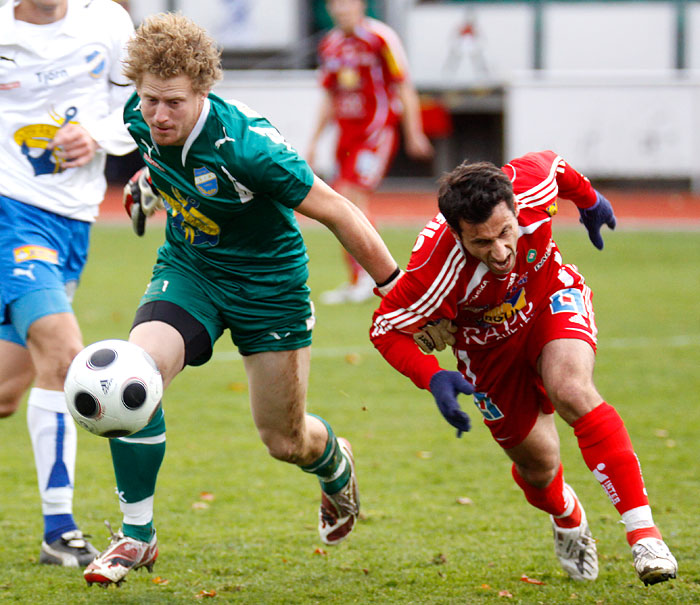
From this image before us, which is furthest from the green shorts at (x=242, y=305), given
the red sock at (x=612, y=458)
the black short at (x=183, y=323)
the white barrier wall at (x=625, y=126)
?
the white barrier wall at (x=625, y=126)

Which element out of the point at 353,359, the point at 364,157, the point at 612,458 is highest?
the point at 612,458

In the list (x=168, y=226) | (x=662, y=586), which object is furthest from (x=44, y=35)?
(x=662, y=586)

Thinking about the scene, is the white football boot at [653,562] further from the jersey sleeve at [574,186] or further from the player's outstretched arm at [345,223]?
the jersey sleeve at [574,186]

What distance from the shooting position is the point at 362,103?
11.2 m

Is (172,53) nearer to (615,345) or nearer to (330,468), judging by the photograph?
(330,468)

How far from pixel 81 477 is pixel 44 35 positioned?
223cm

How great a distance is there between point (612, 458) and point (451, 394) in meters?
0.59

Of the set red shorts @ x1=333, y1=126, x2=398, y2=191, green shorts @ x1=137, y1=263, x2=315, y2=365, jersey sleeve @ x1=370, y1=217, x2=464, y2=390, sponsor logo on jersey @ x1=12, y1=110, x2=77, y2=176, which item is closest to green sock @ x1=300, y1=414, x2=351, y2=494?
green shorts @ x1=137, y1=263, x2=315, y2=365

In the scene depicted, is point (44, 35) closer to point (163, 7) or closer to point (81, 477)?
point (81, 477)

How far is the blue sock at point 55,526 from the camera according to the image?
4379 mm

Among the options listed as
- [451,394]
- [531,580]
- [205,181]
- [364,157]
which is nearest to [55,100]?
[205,181]

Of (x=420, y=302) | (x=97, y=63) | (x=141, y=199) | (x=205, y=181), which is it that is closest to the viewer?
(x=420, y=302)

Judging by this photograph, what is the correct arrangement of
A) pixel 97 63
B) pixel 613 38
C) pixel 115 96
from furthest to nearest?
pixel 613 38 < pixel 115 96 < pixel 97 63

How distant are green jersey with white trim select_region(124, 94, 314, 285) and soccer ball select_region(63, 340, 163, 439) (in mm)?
552
